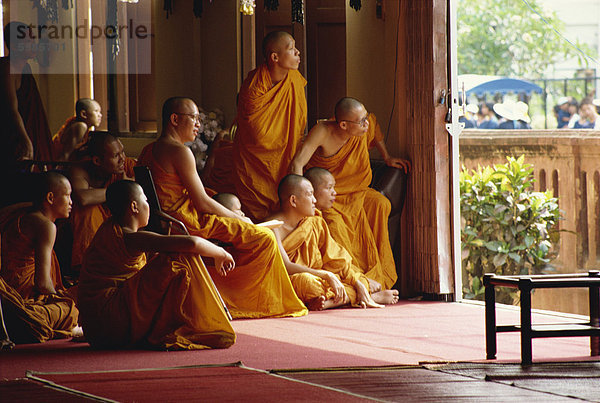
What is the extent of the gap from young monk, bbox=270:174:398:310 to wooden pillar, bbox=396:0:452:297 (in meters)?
0.41

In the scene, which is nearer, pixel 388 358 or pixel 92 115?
pixel 388 358

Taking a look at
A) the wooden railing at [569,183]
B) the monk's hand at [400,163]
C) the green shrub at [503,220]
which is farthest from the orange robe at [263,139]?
the wooden railing at [569,183]

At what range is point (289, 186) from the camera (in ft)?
21.0

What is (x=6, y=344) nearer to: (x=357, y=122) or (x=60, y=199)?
(x=60, y=199)

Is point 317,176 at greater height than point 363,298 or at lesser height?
greater

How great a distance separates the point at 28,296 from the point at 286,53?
2.49m

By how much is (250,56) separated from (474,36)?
11627 millimetres

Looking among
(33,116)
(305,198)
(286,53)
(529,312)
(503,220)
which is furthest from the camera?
(503,220)

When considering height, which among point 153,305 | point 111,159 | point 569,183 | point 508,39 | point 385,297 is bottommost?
point 385,297

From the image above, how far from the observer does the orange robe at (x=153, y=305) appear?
4.76m

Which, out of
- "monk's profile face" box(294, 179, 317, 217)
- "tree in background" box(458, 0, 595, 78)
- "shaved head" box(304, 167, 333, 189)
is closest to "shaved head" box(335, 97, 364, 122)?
"shaved head" box(304, 167, 333, 189)

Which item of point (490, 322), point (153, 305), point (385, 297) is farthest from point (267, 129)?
point (490, 322)

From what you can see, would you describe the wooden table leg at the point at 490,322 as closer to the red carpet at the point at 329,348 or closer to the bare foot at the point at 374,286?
the red carpet at the point at 329,348

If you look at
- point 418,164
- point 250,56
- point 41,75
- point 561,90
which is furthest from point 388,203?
point 561,90
